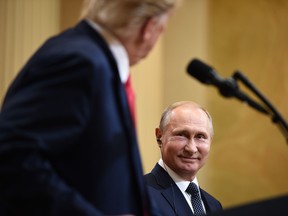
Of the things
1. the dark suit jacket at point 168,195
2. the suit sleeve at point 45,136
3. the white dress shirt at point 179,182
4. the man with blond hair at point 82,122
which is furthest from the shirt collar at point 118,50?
the white dress shirt at point 179,182

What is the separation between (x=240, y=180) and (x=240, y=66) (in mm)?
943

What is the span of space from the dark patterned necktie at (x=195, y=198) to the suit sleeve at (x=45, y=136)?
4.64 ft

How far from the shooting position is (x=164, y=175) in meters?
2.79

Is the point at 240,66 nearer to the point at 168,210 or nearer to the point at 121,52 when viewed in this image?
the point at 168,210

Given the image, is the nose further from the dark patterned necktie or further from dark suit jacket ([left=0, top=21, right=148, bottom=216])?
dark suit jacket ([left=0, top=21, right=148, bottom=216])

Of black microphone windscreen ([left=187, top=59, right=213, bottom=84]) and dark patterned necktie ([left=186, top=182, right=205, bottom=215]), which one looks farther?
dark patterned necktie ([left=186, top=182, right=205, bottom=215])

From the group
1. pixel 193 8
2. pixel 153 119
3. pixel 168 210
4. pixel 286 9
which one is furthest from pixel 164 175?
pixel 286 9

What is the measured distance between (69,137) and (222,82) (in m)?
0.40

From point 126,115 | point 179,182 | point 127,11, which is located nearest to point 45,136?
point 126,115

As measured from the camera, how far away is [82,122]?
4.51ft

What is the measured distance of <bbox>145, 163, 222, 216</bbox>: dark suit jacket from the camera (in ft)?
8.55

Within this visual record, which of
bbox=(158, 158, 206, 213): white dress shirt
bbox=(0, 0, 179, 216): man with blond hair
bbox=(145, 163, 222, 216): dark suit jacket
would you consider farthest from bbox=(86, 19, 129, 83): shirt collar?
bbox=(158, 158, 206, 213): white dress shirt

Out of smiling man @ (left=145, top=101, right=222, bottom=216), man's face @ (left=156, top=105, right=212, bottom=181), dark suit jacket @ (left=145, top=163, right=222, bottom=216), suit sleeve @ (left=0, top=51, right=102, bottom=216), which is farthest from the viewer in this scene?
man's face @ (left=156, top=105, right=212, bottom=181)

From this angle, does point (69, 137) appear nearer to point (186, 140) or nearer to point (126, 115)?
point (126, 115)
